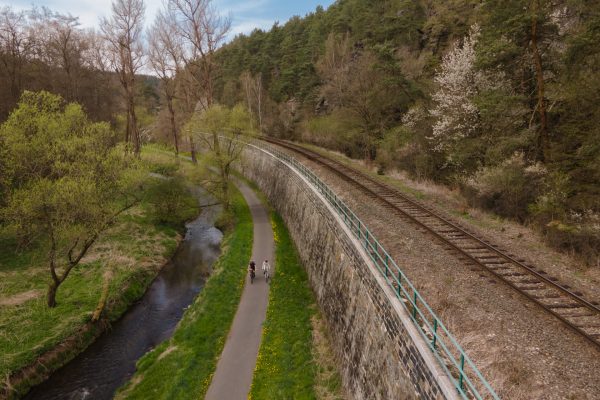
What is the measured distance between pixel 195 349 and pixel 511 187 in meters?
17.5

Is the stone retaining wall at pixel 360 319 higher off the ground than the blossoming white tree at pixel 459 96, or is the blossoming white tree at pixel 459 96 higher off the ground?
the blossoming white tree at pixel 459 96

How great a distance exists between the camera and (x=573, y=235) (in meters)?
13.5

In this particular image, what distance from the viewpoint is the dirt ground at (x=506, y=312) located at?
7.52 m

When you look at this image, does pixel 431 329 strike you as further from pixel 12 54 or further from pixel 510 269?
pixel 12 54

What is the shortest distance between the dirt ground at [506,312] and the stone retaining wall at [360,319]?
4.72ft

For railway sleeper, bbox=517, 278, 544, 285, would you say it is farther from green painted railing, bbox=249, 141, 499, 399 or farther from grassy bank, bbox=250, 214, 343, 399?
grassy bank, bbox=250, 214, 343, 399

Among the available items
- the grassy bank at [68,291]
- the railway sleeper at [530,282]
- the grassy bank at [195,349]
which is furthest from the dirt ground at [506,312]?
the grassy bank at [68,291]

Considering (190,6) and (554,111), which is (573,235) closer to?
(554,111)

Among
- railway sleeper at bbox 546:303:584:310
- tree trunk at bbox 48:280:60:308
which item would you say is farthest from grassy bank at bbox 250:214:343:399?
tree trunk at bbox 48:280:60:308

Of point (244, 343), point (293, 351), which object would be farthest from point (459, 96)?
point (244, 343)

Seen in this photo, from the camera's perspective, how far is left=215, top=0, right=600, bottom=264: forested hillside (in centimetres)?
1424

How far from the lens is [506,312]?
9922 millimetres

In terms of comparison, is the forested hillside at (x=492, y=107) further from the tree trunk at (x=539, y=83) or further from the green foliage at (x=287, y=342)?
the green foliage at (x=287, y=342)

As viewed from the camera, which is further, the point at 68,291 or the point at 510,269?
the point at 68,291
